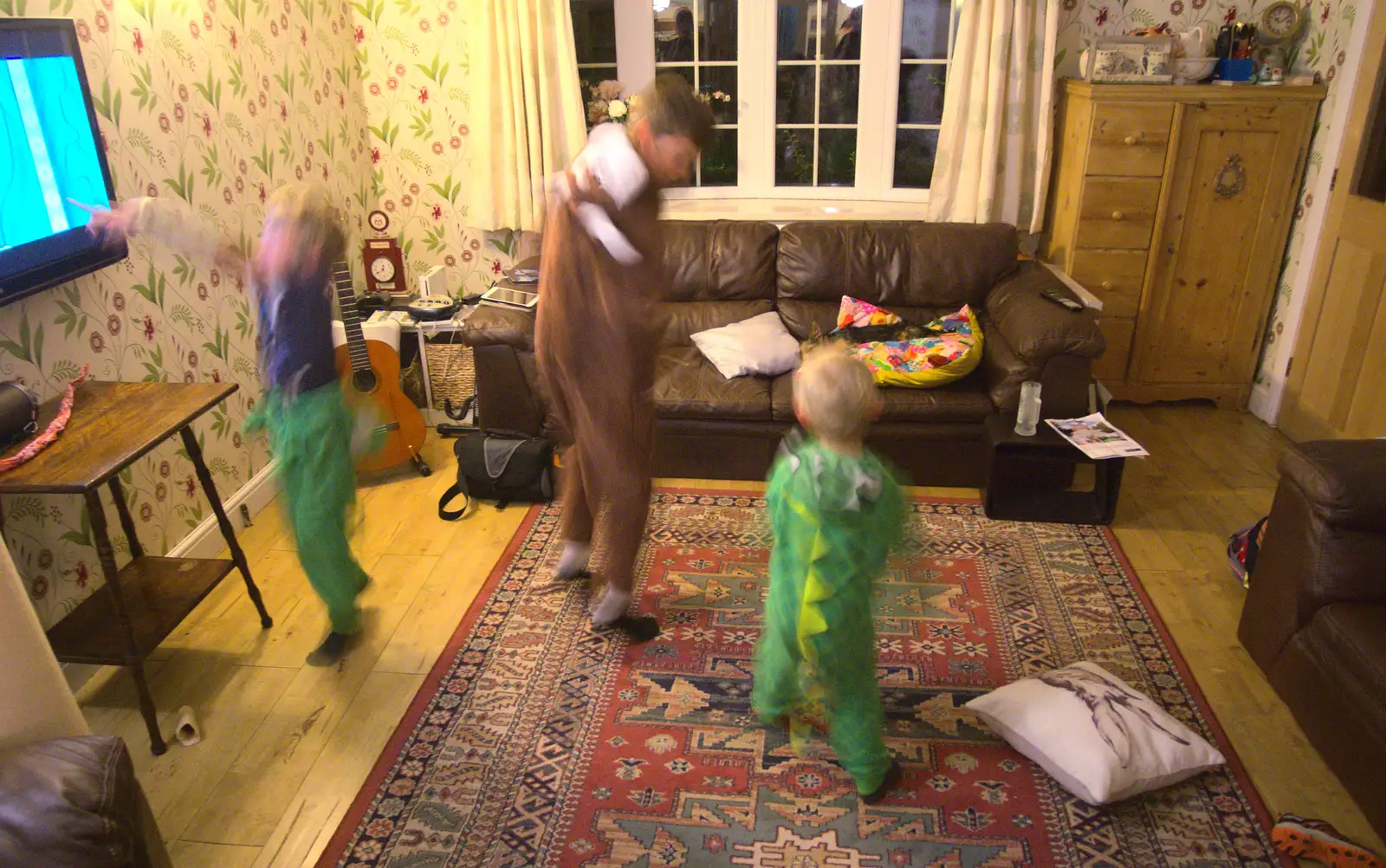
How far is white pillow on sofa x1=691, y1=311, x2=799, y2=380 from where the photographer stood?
3604 millimetres

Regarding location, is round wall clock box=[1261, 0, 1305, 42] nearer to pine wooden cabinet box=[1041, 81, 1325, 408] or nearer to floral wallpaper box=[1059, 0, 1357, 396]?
floral wallpaper box=[1059, 0, 1357, 396]

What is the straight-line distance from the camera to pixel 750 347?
12.0ft

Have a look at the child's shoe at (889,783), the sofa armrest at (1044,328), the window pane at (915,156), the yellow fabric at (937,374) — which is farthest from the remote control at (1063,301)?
the child's shoe at (889,783)

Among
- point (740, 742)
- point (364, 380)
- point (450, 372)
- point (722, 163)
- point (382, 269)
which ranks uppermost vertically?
point (722, 163)

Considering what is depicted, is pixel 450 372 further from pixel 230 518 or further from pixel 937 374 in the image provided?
pixel 937 374

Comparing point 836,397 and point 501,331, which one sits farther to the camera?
point 501,331

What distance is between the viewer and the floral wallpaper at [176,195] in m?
2.49

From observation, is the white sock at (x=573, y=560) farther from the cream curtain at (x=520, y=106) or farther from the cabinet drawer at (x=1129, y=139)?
the cabinet drawer at (x=1129, y=139)

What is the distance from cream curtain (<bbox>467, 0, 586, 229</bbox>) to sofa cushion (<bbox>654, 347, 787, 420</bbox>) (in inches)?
46.9

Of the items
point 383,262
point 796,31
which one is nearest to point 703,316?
point 796,31

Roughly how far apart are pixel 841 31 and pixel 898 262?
3.91 ft

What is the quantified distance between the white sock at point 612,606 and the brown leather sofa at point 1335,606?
174 centimetres

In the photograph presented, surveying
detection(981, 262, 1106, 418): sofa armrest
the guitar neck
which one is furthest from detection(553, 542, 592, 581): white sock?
detection(981, 262, 1106, 418): sofa armrest

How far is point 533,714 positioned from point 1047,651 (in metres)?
1.45
